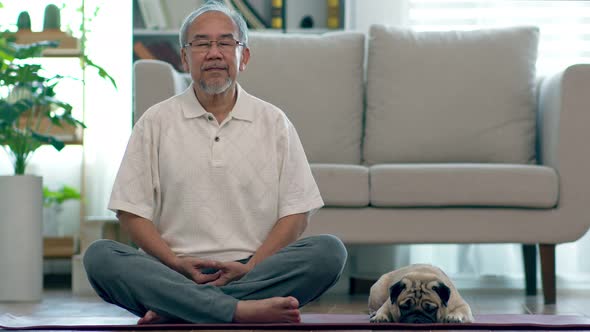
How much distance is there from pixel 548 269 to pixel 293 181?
1347 mm

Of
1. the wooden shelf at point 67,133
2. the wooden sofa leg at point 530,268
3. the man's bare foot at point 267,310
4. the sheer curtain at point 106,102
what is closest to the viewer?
the man's bare foot at point 267,310

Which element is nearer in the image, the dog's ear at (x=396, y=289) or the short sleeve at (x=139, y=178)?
the dog's ear at (x=396, y=289)

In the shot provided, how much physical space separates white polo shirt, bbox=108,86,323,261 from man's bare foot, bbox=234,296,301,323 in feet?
0.72

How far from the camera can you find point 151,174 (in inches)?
87.2

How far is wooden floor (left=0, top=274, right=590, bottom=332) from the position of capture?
2.89 metres

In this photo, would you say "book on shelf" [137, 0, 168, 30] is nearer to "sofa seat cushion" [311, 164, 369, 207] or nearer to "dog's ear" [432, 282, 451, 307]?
"sofa seat cushion" [311, 164, 369, 207]

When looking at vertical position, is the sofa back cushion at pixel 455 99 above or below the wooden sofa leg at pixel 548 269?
above

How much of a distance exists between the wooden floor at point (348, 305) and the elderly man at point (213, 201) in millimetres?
629

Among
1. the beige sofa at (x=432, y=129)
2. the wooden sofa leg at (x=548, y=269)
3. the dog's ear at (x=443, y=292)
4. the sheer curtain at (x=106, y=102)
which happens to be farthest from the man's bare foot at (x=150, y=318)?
the sheer curtain at (x=106, y=102)

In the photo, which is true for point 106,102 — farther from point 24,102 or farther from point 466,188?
point 466,188

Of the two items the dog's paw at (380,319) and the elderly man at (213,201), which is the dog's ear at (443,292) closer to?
the dog's paw at (380,319)

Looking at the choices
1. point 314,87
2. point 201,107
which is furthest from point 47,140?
point 201,107

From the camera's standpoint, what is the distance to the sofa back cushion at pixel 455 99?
359 centimetres

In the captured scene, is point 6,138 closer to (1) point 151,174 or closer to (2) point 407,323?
(1) point 151,174
